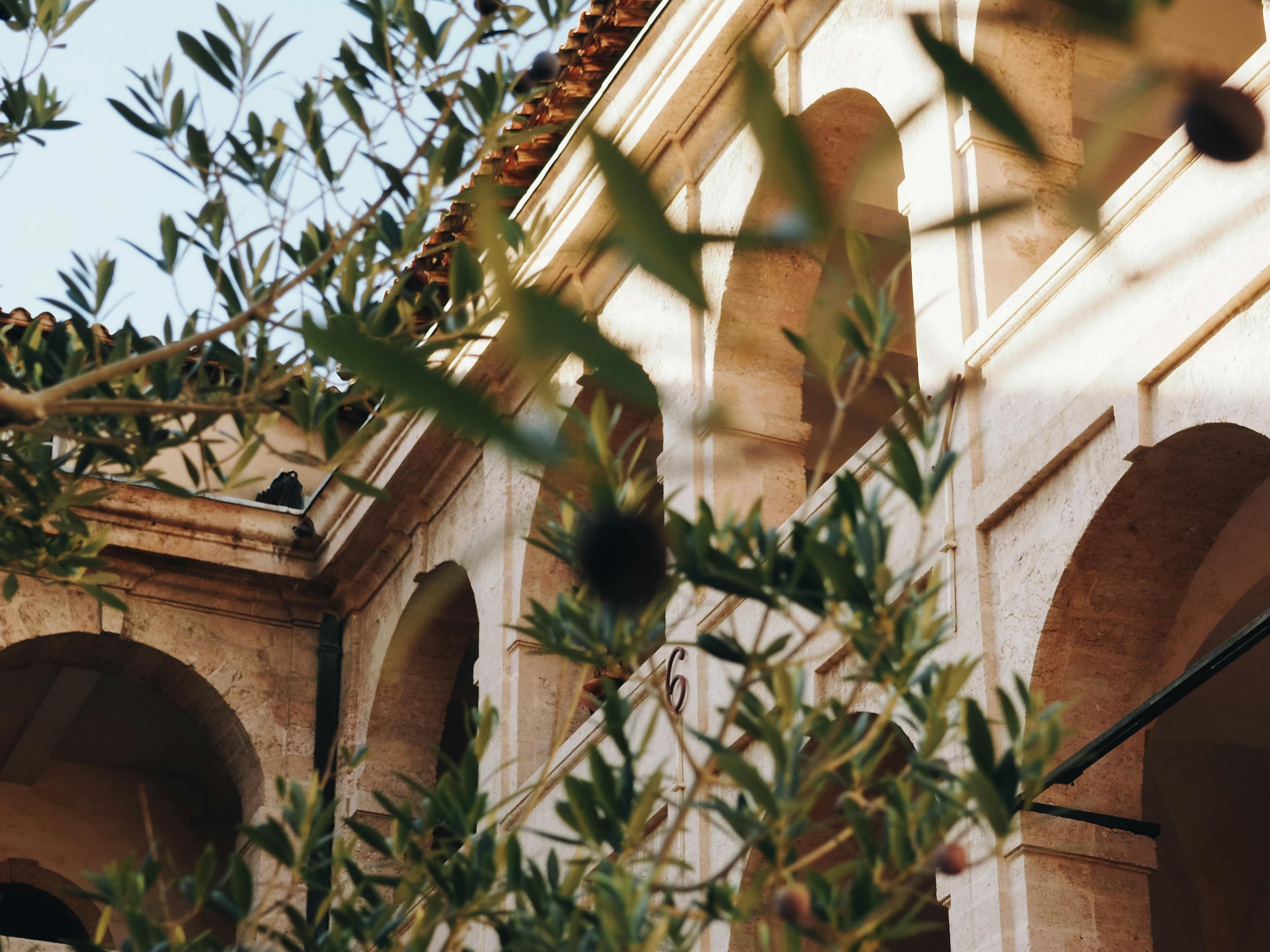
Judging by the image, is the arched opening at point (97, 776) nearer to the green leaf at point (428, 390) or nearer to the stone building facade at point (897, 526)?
the stone building facade at point (897, 526)

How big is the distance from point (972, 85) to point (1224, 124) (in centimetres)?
32

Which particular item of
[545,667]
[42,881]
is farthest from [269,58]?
[42,881]

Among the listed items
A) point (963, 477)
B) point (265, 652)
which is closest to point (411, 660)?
point (265, 652)

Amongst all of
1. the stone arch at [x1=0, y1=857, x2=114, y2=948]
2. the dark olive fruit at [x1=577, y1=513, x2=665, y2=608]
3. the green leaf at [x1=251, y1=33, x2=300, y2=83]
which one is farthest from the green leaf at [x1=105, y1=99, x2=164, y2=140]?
the stone arch at [x1=0, y1=857, x2=114, y2=948]

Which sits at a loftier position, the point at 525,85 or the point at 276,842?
the point at 525,85

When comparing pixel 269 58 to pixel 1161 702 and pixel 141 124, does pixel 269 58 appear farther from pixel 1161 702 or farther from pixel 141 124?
pixel 1161 702

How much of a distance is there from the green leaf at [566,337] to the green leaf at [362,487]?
75.6 inches

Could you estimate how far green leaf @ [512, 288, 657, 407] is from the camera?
683mm

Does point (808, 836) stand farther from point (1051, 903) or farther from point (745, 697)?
point (745, 697)

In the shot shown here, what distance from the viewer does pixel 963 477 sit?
5844mm

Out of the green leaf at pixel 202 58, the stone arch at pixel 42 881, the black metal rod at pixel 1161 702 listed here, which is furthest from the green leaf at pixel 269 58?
the stone arch at pixel 42 881

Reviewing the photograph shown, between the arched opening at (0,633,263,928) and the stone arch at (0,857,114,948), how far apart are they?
1cm

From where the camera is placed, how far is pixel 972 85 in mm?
745

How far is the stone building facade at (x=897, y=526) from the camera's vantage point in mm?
4965
